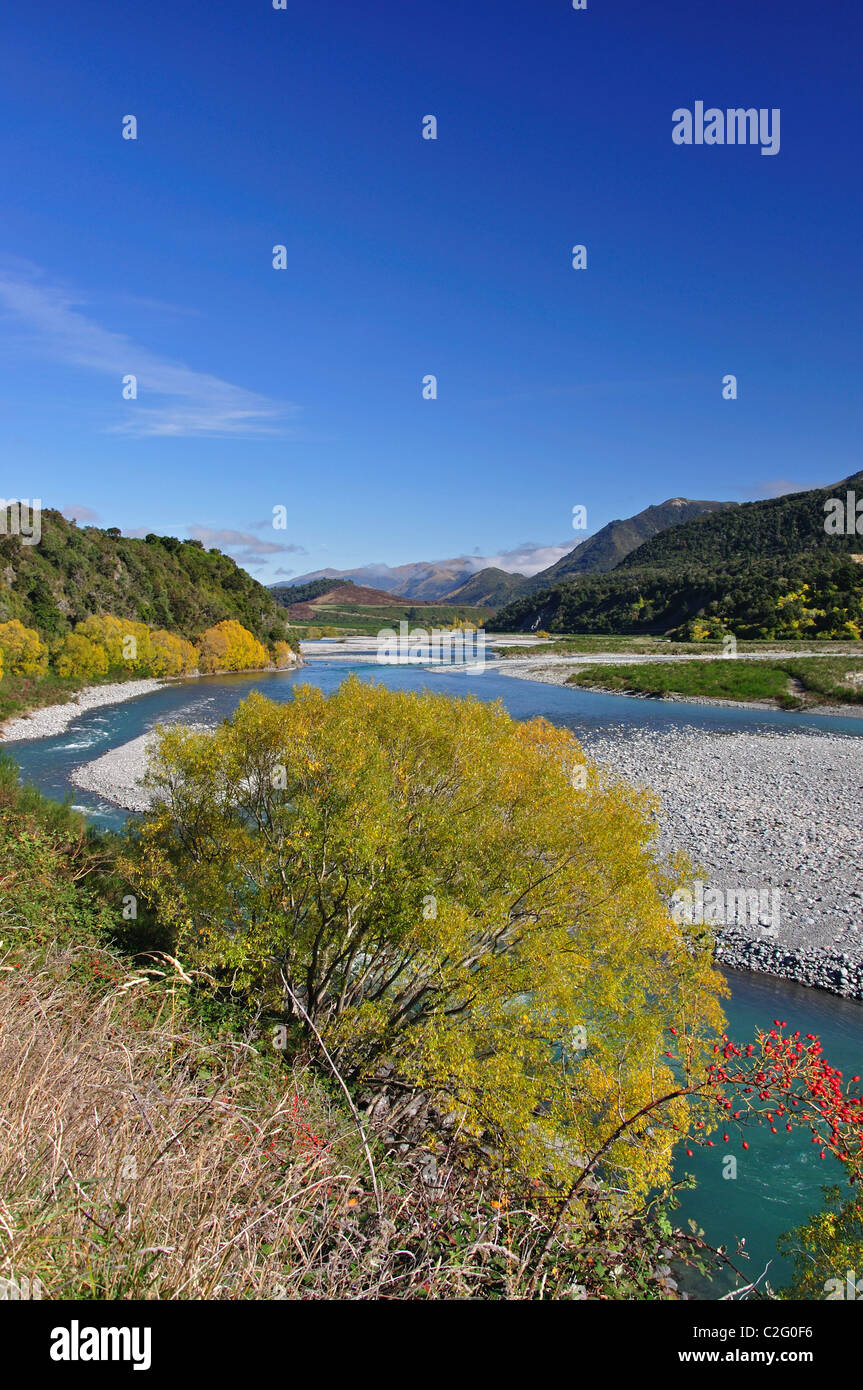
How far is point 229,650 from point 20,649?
92.5 ft

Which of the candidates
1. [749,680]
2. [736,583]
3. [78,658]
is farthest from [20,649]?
[736,583]

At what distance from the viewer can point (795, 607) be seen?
276ft

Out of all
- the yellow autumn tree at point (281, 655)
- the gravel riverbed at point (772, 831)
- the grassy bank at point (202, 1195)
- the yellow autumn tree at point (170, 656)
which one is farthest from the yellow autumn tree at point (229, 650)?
the grassy bank at point (202, 1195)

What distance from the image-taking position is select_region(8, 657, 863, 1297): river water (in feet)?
29.8

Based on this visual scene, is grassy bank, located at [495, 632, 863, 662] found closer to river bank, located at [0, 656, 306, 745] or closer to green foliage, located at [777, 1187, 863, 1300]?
river bank, located at [0, 656, 306, 745]

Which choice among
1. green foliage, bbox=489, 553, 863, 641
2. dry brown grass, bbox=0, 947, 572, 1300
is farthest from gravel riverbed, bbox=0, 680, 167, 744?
green foliage, bbox=489, 553, 863, 641

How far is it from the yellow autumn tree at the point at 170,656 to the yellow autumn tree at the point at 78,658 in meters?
8.52

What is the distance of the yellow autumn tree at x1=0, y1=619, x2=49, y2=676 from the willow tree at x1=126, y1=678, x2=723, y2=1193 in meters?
48.6

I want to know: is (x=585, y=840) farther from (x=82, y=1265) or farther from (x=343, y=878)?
(x=82, y=1265)

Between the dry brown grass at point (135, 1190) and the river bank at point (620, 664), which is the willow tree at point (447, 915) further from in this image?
the river bank at point (620, 664)

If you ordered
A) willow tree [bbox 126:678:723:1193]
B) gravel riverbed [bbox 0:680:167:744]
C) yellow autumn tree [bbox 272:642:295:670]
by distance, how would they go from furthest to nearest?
1. yellow autumn tree [bbox 272:642:295:670]
2. gravel riverbed [bbox 0:680:167:744]
3. willow tree [bbox 126:678:723:1193]

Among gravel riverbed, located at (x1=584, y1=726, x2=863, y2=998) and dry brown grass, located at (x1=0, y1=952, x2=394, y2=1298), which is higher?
dry brown grass, located at (x1=0, y1=952, x2=394, y2=1298)

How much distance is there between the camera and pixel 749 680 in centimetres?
5497

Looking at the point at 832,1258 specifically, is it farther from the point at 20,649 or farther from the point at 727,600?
the point at 727,600
